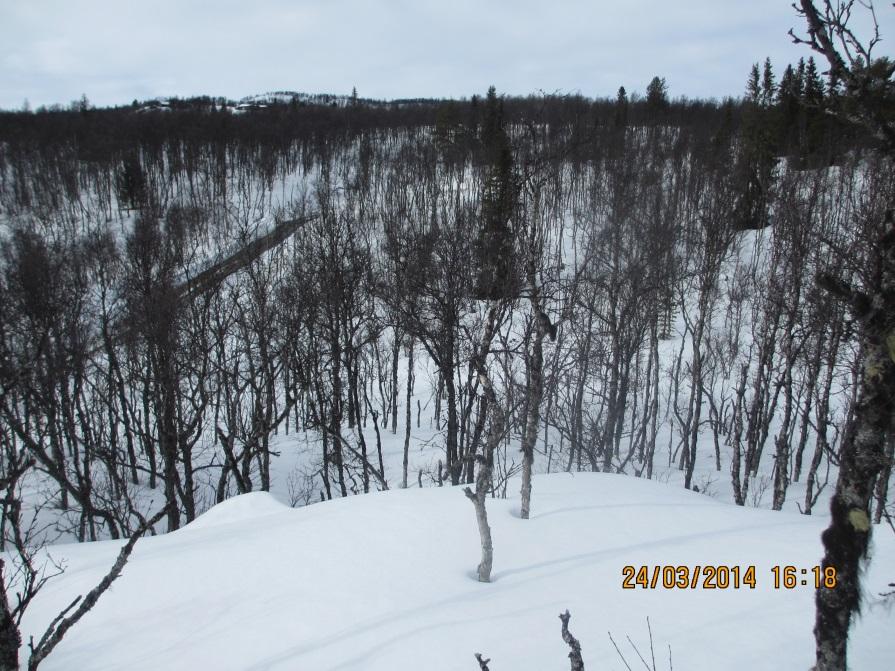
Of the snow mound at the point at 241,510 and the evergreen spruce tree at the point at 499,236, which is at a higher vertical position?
the evergreen spruce tree at the point at 499,236

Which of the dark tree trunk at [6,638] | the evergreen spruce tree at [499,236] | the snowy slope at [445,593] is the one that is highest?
the evergreen spruce tree at [499,236]

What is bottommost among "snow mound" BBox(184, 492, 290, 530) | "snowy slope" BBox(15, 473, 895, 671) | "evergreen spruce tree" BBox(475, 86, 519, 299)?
"snow mound" BBox(184, 492, 290, 530)

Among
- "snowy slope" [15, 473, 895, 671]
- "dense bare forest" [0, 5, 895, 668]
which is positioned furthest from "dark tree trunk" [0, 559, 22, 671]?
"snowy slope" [15, 473, 895, 671]

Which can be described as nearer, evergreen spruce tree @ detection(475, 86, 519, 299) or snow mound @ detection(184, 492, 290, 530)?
snow mound @ detection(184, 492, 290, 530)

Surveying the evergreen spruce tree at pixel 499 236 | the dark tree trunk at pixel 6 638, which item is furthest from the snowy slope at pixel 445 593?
the evergreen spruce tree at pixel 499 236

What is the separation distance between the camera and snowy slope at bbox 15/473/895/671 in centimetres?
409

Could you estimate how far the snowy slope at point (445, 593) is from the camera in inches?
161

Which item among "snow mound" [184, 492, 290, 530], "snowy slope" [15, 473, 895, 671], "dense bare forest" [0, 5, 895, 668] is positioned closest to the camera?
"snowy slope" [15, 473, 895, 671]

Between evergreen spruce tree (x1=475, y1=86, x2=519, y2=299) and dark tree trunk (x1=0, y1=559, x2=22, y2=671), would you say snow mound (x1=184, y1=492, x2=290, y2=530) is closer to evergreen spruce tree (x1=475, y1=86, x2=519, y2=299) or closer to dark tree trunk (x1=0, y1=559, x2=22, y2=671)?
dark tree trunk (x1=0, y1=559, x2=22, y2=671)

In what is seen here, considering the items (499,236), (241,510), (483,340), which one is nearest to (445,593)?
(483,340)

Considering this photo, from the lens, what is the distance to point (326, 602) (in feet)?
16.5

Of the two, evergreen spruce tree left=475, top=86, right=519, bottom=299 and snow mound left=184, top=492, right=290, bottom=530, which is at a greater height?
evergreen spruce tree left=475, top=86, right=519, bottom=299

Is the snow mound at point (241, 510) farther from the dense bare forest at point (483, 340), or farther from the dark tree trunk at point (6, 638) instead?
the dark tree trunk at point (6, 638)

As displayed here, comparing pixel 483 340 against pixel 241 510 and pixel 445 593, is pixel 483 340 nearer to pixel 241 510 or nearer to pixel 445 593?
pixel 445 593
